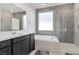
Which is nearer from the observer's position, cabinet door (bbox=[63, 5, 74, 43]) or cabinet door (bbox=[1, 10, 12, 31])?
cabinet door (bbox=[1, 10, 12, 31])

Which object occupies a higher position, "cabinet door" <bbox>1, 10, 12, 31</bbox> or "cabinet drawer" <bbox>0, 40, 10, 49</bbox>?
"cabinet door" <bbox>1, 10, 12, 31</bbox>

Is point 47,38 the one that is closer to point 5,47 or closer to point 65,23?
point 65,23

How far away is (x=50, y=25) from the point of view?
2559 mm

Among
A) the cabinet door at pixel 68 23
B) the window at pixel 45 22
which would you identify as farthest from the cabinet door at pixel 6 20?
the cabinet door at pixel 68 23

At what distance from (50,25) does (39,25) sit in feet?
1.16

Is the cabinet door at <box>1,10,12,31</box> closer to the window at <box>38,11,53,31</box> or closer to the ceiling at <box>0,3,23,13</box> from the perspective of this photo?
the ceiling at <box>0,3,23,13</box>

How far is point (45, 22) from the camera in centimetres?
249

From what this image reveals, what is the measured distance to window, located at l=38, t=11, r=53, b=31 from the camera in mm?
2421

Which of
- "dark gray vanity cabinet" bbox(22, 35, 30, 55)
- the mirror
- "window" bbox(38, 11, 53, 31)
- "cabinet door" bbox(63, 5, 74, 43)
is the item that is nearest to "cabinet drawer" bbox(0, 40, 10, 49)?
the mirror

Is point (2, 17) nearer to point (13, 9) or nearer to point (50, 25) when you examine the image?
point (13, 9)

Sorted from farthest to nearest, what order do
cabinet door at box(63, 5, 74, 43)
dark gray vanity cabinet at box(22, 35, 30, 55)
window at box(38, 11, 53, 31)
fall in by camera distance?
1. cabinet door at box(63, 5, 74, 43)
2. window at box(38, 11, 53, 31)
3. dark gray vanity cabinet at box(22, 35, 30, 55)

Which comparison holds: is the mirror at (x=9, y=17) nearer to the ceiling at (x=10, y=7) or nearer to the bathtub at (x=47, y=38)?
the ceiling at (x=10, y=7)

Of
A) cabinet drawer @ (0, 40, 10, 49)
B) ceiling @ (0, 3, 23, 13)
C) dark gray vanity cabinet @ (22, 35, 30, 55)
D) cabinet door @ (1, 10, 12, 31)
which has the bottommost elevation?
dark gray vanity cabinet @ (22, 35, 30, 55)

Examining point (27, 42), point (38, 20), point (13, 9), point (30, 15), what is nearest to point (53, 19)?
point (38, 20)
